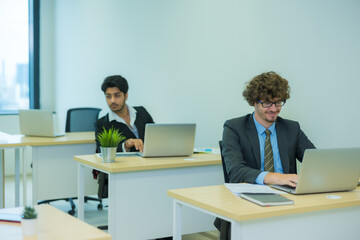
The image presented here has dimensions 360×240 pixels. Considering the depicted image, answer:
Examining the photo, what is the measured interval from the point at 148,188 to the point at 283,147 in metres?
0.99

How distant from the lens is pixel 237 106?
12.9 ft

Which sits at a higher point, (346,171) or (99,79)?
(99,79)

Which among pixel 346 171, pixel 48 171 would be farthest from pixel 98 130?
pixel 346 171

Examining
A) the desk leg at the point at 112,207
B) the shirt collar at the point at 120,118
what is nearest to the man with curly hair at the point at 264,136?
the desk leg at the point at 112,207

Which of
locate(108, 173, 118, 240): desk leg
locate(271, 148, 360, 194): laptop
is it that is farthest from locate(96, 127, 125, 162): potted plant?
locate(271, 148, 360, 194): laptop

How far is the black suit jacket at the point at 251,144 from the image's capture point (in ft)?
8.61

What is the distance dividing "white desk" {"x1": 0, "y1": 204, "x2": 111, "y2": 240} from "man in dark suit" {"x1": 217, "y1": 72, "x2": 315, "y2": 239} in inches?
41.2

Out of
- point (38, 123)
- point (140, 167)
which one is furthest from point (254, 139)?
point (38, 123)

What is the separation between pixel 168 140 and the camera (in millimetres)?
3311

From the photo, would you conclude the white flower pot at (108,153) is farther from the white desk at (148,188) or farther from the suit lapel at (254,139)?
the suit lapel at (254,139)

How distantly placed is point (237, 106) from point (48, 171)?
5.77ft

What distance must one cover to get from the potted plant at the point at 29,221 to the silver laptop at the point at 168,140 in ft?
5.48

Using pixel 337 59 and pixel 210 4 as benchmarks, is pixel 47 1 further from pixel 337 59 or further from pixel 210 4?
pixel 337 59

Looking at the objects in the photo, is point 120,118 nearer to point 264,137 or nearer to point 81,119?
point 81,119
